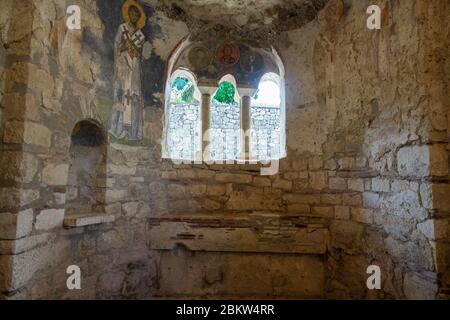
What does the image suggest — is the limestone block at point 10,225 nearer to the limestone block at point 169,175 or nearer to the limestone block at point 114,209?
the limestone block at point 114,209

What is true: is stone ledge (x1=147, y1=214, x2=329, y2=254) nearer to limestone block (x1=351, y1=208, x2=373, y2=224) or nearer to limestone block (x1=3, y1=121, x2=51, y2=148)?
limestone block (x1=351, y1=208, x2=373, y2=224)

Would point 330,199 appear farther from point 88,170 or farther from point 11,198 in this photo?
point 11,198

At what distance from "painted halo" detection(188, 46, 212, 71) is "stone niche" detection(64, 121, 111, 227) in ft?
5.22

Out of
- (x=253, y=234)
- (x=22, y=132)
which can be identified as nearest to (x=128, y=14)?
(x=22, y=132)

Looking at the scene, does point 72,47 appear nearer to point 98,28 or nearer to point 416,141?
point 98,28

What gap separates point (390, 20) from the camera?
7.58 ft

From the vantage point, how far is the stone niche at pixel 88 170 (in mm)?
2662

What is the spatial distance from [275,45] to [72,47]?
2.33 metres

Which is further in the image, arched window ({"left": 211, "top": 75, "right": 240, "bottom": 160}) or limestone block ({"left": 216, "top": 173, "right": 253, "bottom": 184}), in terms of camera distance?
arched window ({"left": 211, "top": 75, "right": 240, "bottom": 160})

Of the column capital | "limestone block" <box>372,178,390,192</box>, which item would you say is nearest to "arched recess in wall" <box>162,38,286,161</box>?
the column capital

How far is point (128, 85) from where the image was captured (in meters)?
2.97

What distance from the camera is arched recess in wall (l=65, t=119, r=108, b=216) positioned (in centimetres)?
268

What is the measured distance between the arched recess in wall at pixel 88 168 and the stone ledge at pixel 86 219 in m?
0.11

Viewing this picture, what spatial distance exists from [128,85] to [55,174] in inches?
50.3
